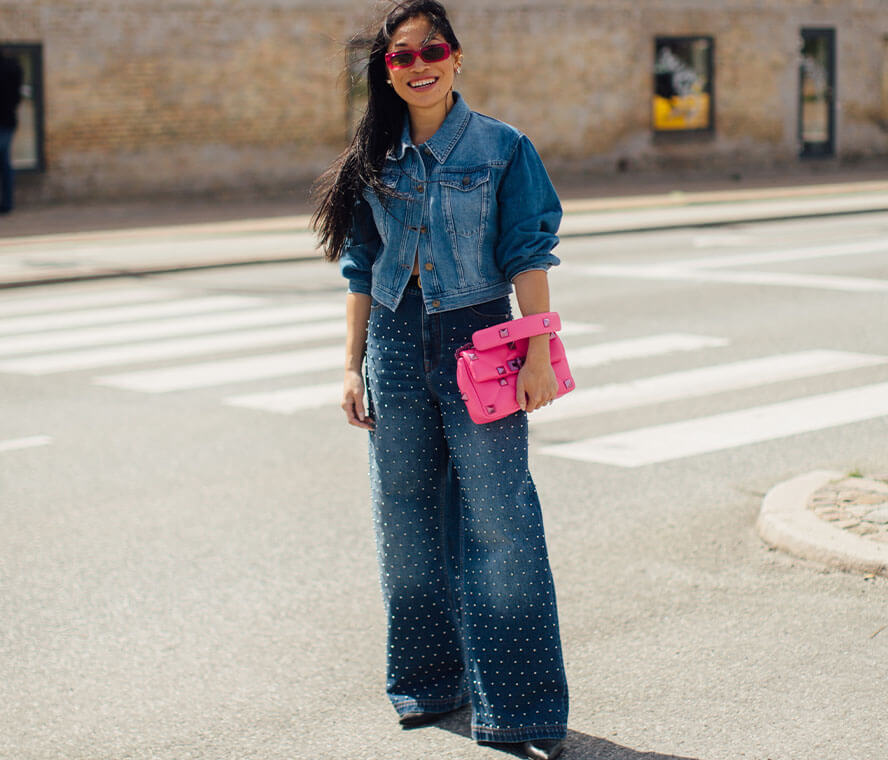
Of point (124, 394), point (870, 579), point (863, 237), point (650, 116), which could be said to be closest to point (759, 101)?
point (650, 116)

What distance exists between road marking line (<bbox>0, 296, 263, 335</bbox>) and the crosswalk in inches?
0.5

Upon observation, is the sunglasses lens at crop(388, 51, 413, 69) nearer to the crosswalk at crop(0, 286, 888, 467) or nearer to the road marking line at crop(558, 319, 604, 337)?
the crosswalk at crop(0, 286, 888, 467)

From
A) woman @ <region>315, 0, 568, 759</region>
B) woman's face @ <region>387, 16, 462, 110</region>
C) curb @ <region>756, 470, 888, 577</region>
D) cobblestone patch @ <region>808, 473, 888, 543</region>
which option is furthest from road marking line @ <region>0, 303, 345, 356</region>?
woman's face @ <region>387, 16, 462, 110</region>

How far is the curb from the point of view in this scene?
5.09m

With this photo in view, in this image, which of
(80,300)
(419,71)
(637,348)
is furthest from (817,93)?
(419,71)

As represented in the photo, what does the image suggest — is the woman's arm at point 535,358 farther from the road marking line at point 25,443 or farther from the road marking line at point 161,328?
the road marking line at point 161,328

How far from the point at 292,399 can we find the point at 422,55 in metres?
4.99

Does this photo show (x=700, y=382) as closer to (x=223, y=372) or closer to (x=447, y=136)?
(x=223, y=372)

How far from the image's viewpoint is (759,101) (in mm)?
30453

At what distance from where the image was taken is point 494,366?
12.2 feet

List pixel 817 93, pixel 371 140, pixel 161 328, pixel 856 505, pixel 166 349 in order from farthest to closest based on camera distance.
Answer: pixel 817 93 < pixel 161 328 < pixel 166 349 < pixel 856 505 < pixel 371 140

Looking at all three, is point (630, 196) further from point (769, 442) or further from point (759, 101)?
point (769, 442)

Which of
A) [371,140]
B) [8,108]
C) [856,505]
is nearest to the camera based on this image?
[371,140]

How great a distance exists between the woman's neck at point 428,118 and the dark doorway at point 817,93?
2874cm
